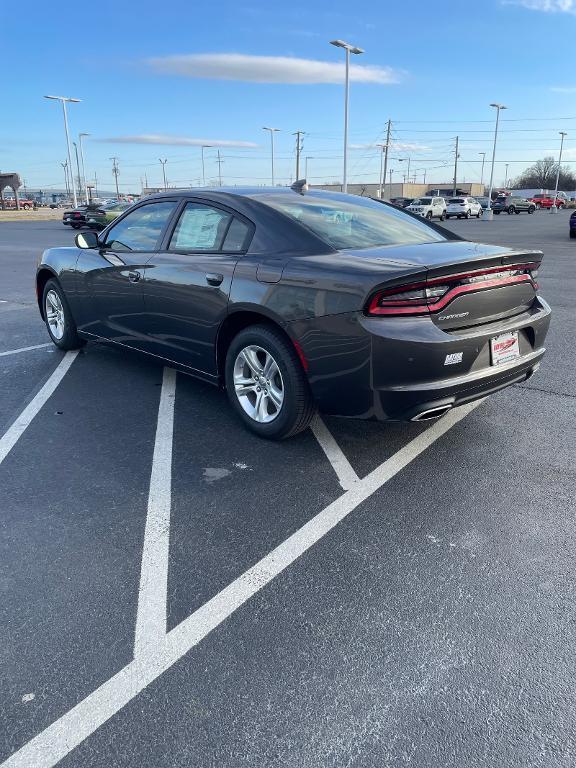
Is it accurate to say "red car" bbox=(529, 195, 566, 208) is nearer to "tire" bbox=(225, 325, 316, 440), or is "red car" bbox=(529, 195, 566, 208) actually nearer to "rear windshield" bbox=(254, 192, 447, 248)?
"rear windshield" bbox=(254, 192, 447, 248)

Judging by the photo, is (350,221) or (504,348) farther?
(350,221)

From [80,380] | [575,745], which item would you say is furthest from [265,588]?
[80,380]

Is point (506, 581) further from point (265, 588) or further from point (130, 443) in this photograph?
point (130, 443)

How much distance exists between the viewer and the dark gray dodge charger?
323cm

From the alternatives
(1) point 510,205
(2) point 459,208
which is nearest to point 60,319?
(2) point 459,208

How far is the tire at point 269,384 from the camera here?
3.67 m

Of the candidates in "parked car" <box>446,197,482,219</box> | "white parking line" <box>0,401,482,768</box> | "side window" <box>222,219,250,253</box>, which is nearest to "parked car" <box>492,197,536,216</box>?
"parked car" <box>446,197,482,219</box>

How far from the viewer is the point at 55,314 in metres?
6.37

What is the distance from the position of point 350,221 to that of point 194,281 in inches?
45.4

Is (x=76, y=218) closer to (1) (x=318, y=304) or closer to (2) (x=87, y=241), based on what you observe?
(2) (x=87, y=241)

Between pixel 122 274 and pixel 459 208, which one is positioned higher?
pixel 122 274

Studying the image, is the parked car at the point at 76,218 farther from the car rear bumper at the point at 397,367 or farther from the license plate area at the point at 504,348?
the license plate area at the point at 504,348

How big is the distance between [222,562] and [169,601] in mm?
326

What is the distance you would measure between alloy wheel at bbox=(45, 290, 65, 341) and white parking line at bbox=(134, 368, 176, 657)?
2.44m
